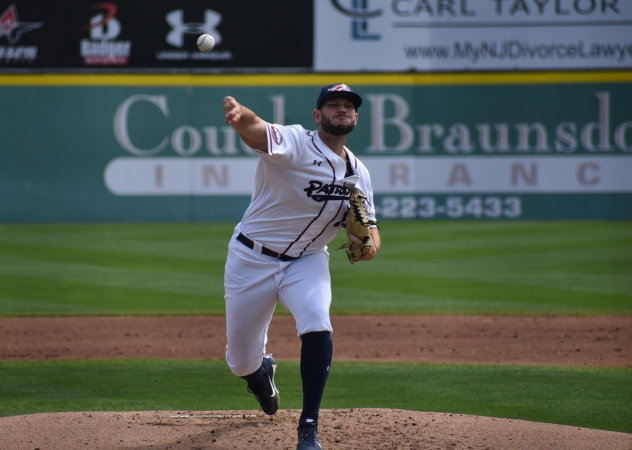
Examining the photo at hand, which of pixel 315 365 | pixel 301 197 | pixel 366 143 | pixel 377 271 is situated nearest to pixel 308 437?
pixel 315 365

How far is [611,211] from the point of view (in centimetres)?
1680

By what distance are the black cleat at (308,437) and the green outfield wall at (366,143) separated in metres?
12.6

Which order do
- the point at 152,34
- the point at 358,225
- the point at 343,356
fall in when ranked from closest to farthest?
the point at 358,225
the point at 343,356
the point at 152,34

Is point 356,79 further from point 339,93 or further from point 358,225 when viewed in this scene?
point 358,225

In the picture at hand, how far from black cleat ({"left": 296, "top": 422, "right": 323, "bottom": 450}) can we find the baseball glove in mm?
826

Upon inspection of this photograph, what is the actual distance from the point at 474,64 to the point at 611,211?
390cm

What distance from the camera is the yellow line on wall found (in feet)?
54.6

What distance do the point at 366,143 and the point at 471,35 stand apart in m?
2.98

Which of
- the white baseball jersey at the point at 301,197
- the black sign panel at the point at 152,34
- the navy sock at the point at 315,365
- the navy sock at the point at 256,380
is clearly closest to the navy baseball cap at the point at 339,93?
the white baseball jersey at the point at 301,197

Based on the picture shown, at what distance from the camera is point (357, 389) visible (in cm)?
574

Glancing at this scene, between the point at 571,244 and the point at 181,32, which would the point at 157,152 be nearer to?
the point at 181,32

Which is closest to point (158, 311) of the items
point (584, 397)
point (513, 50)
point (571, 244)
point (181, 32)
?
point (584, 397)

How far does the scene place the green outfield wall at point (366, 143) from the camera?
16453 millimetres

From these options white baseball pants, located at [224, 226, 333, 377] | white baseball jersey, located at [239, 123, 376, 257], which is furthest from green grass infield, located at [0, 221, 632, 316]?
white baseball jersey, located at [239, 123, 376, 257]
